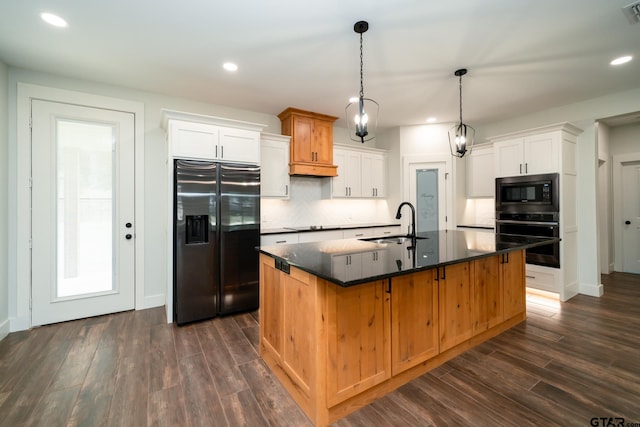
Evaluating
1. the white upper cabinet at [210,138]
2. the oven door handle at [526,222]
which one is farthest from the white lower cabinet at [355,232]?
the oven door handle at [526,222]

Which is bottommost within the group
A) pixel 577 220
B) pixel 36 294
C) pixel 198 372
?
pixel 198 372

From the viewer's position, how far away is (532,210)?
4.08 meters

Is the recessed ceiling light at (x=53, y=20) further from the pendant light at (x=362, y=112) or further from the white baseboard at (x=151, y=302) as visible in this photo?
the white baseboard at (x=151, y=302)

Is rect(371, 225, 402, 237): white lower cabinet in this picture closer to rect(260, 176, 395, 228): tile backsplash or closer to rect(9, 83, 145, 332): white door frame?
rect(260, 176, 395, 228): tile backsplash

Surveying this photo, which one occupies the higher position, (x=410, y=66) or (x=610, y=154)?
(x=410, y=66)

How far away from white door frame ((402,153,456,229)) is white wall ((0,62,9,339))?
5.30 metres

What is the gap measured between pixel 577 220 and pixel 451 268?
326 centimetres

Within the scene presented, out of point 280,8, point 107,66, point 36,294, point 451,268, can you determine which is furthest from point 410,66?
point 36,294

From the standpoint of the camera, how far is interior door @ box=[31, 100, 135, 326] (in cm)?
310

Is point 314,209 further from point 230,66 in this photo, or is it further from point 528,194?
point 528,194

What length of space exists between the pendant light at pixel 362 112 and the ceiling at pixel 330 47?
0.09m

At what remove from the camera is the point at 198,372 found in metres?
2.23

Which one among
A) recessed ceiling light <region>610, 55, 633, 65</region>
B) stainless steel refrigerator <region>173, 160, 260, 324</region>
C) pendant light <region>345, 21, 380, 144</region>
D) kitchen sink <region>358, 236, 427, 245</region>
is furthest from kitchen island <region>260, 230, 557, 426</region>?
recessed ceiling light <region>610, 55, 633, 65</region>

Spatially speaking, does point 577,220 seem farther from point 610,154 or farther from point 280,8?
point 280,8
